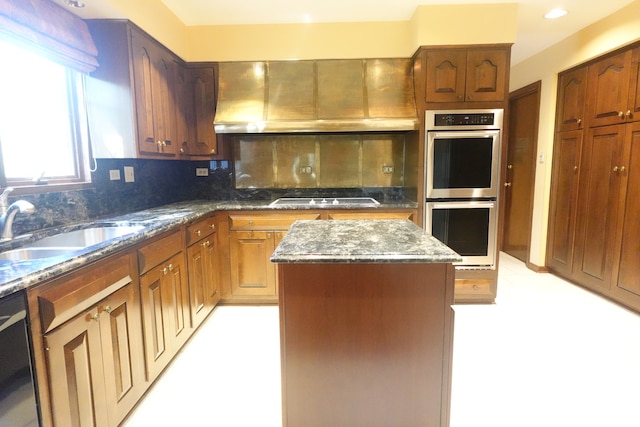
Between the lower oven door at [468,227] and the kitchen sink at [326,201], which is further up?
the kitchen sink at [326,201]

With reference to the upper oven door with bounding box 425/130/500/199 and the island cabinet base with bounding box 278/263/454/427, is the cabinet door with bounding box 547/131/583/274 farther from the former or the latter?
the island cabinet base with bounding box 278/263/454/427

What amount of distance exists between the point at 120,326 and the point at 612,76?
13.7 feet

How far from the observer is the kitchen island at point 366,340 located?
52.8 inches

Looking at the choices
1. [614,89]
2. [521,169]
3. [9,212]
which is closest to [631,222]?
[614,89]

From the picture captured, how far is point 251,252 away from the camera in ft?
9.67

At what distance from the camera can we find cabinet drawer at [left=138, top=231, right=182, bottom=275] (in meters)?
1.73

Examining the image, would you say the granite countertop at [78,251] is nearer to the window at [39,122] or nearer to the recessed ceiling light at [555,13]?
the window at [39,122]

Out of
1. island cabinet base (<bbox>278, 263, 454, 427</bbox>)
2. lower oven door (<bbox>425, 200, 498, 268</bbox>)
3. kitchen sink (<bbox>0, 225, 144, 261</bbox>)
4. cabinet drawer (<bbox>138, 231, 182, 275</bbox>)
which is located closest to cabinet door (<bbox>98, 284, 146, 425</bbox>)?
cabinet drawer (<bbox>138, 231, 182, 275</bbox>)

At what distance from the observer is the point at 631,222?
2711 mm

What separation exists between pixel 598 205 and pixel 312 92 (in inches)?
114

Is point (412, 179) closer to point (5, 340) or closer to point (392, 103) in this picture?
point (392, 103)

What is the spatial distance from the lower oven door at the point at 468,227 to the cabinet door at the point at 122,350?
233 cm

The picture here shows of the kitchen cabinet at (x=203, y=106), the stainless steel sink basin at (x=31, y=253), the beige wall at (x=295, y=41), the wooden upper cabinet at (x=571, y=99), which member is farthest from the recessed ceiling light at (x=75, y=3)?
the wooden upper cabinet at (x=571, y=99)

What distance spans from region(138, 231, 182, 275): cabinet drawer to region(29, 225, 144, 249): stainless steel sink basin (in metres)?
0.13
